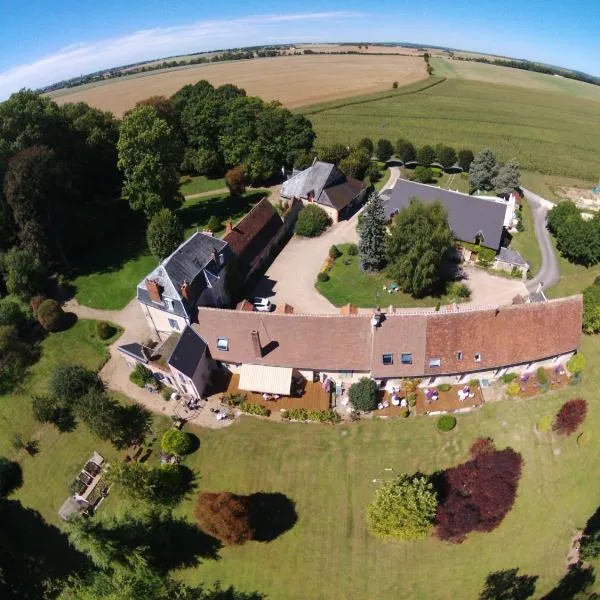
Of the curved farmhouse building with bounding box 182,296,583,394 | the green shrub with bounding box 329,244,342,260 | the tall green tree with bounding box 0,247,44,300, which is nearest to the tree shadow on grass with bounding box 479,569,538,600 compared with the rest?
the curved farmhouse building with bounding box 182,296,583,394

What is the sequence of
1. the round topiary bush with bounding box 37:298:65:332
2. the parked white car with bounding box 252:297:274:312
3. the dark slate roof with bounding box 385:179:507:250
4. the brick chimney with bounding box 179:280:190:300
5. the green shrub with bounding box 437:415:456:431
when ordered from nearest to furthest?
the green shrub with bounding box 437:415:456:431 < the brick chimney with bounding box 179:280:190:300 < the round topiary bush with bounding box 37:298:65:332 < the parked white car with bounding box 252:297:274:312 < the dark slate roof with bounding box 385:179:507:250

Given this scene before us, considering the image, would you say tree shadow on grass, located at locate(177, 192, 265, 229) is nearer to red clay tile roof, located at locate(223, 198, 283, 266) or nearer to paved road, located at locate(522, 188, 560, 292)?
red clay tile roof, located at locate(223, 198, 283, 266)

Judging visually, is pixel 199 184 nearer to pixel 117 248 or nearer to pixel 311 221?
pixel 117 248

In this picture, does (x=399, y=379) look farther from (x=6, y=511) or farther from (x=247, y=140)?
(x=247, y=140)

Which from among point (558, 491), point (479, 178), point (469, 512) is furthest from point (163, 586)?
point (479, 178)

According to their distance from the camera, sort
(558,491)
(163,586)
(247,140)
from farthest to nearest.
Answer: (247,140) < (558,491) < (163,586)

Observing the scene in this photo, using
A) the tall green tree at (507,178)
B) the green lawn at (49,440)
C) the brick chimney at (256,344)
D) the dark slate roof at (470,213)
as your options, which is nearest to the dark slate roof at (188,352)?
the brick chimney at (256,344)

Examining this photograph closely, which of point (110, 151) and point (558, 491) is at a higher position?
point (110, 151)
